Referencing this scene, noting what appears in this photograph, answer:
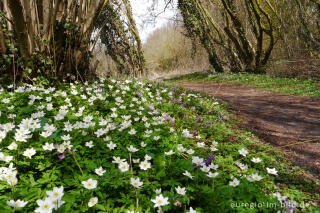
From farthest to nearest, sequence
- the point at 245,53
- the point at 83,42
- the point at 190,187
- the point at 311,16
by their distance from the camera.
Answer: the point at 245,53
the point at 311,16
the point at 83,42
the point at 190,187

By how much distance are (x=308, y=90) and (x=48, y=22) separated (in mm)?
8414

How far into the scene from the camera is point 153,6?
520 inches

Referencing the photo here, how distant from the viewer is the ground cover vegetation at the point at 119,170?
1.54m

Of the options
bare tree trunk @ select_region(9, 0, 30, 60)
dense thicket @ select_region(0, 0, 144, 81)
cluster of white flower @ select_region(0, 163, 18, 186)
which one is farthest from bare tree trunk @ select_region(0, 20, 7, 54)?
cluster of white flower @ select_region(0, 163, 18, 186)

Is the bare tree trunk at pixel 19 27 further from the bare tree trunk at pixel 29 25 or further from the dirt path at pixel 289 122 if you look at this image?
the dirt path at pixel 289 122

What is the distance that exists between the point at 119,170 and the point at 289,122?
13.9 ft

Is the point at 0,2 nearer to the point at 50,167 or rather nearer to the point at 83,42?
the point at 83,42

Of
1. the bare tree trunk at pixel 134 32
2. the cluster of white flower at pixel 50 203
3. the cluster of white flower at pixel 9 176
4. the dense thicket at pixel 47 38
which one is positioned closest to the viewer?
the cluster of white flower at pixel 50 203

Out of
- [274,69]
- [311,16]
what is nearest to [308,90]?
[274,69]

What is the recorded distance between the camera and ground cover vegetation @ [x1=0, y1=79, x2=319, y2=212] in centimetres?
154

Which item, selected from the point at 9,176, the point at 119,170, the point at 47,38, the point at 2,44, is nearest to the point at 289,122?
the point at 119,170

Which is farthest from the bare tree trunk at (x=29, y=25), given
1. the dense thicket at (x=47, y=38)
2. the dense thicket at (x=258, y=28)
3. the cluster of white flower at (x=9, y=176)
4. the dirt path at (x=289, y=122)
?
the dense thicket at (x=258, y=28)

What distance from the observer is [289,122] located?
14.8 feet

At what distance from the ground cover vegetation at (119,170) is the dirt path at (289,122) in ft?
1.59
